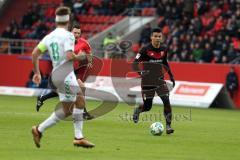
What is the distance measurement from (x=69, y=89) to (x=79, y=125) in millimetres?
710

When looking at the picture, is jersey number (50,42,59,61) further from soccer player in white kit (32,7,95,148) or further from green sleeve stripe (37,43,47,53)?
green sleeve stripe (37,43,47,53)

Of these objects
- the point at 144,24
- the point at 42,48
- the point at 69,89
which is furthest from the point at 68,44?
the point at 144,24

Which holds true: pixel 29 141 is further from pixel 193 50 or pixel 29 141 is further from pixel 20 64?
pixel 20 64

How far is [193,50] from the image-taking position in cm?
3384

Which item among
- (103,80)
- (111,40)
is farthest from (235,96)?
(111,40)

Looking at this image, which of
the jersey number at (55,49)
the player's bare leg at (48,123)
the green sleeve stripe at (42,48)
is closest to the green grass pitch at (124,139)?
the player's bare leg at (48,123)

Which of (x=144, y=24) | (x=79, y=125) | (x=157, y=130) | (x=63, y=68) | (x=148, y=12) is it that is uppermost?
(x=63, y=68)

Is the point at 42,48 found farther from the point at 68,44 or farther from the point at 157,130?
the point at 157,130

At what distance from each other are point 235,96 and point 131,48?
7.19m

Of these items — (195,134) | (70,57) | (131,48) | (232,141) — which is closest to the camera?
(70,57)

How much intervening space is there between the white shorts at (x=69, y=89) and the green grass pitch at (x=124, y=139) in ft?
3.08

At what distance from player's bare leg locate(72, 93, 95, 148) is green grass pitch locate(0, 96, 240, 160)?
13 centimetres

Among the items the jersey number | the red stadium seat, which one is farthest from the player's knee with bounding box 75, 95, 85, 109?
the red stadium seat

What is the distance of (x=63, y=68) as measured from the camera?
13.4 metres
